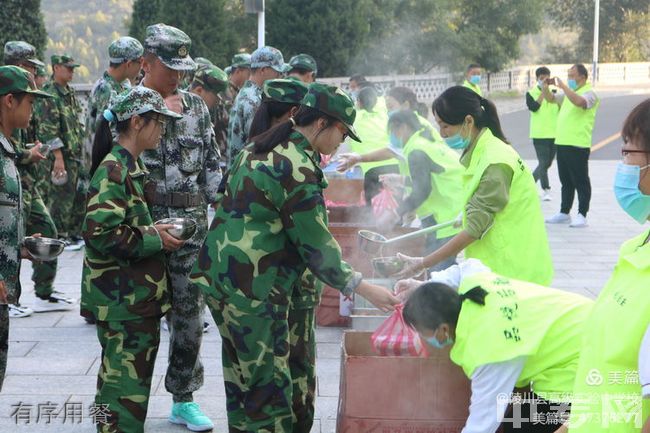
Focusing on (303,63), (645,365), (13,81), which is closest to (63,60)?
(303,63)

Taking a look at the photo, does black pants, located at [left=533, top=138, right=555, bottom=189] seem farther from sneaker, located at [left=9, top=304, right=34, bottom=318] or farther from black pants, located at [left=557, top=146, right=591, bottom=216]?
sneaker, located at [left=9, top=304, right=34, bottom=318]

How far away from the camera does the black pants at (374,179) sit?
25.9 feet

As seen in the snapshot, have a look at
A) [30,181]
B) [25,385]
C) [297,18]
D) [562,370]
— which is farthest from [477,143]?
[297,18]

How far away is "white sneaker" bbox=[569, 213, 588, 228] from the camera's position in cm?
1087

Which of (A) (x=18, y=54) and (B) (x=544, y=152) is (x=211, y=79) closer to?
(A) (x=18, y=54)

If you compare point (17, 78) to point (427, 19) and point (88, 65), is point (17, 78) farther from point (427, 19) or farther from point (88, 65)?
point (88, 65)

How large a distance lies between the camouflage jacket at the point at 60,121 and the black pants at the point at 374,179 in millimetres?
2855

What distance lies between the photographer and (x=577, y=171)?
10812 mm

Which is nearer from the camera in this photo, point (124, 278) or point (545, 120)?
point (124, 278)

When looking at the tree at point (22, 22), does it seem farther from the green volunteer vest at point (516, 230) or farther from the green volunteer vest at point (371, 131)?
the green volunteer vest at point (516, 230)

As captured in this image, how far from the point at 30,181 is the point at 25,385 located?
73.9 inches

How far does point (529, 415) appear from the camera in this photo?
3756 mm

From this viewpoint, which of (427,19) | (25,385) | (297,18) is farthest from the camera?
(427,19)

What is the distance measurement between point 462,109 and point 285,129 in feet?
4.23
